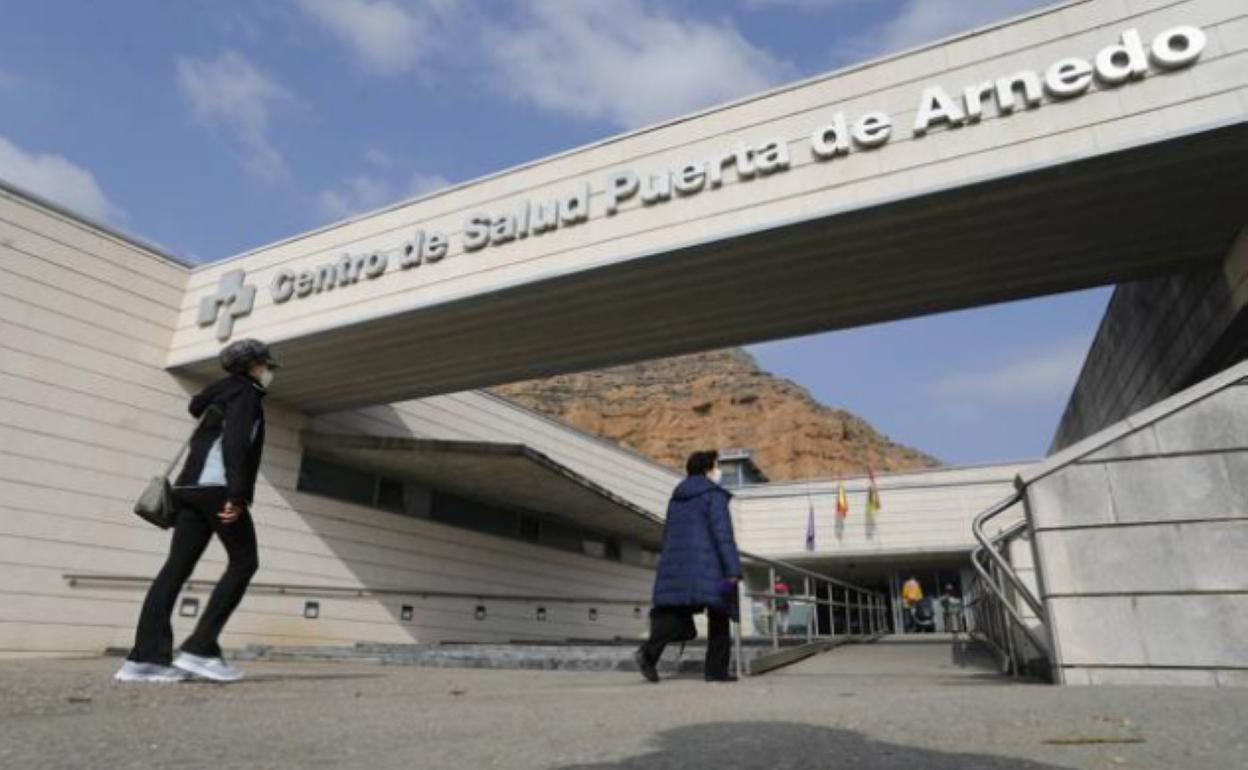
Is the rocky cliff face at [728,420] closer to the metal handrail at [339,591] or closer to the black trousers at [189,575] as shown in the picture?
the metal handrail at [339,591]

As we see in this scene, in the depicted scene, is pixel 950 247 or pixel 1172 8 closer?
pixel 1172 8

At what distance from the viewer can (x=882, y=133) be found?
23.0ft

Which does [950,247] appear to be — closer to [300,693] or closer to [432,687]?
[432,687]

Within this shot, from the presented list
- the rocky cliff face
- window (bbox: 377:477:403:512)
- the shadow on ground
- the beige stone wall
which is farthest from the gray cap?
the rocky cliff face

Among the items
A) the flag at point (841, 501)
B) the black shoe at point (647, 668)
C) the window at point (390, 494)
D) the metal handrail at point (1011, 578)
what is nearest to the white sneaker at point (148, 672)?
the black shoe at point (647, 668)

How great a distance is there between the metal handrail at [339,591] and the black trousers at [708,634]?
7.36 m

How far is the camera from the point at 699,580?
16.4ft

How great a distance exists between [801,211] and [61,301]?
8.66 meters

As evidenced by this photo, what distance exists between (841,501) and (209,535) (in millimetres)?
19437

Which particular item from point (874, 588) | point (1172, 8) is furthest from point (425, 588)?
point (874, 588)

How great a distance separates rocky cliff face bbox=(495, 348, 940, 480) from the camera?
52625 mm

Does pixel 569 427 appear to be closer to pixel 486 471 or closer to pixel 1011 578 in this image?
pixel 486 471

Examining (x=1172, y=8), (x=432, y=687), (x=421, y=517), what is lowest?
(x=432, y=687)

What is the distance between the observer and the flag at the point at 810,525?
21.8m
